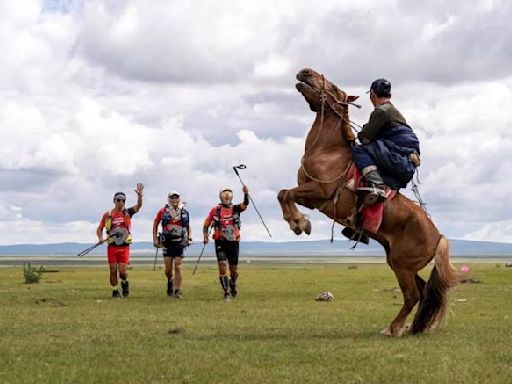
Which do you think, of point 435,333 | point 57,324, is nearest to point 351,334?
point 435,333

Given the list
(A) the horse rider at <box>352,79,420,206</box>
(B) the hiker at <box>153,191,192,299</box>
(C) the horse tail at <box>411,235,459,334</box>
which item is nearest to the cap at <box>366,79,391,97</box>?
(A) the horse rider at <box>352,79,420,206</box>

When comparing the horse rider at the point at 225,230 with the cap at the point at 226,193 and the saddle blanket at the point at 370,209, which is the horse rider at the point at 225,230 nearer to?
the cap at the point at 226,193

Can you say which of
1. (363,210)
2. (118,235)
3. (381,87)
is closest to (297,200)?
(363,210)

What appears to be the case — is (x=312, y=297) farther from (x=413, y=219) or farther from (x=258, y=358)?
(x=258, y=358)

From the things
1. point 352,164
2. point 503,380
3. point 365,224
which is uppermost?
point 352,164

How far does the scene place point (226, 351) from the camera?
36.6 feet

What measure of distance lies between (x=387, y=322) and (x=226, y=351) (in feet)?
17.2

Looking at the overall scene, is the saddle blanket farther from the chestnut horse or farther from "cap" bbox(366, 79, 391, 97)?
"cap" bbox(366, 79, 391, 97)

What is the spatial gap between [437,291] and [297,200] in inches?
101

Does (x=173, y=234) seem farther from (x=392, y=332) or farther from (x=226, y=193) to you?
(x=392, y=332)

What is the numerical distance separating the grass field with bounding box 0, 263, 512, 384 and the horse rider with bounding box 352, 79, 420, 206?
7.64 feet

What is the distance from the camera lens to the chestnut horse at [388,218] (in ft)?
41.8

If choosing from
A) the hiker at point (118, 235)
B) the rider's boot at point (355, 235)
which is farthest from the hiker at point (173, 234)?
the rider's boot at point (355, 235)

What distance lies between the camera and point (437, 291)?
12.9 meters
